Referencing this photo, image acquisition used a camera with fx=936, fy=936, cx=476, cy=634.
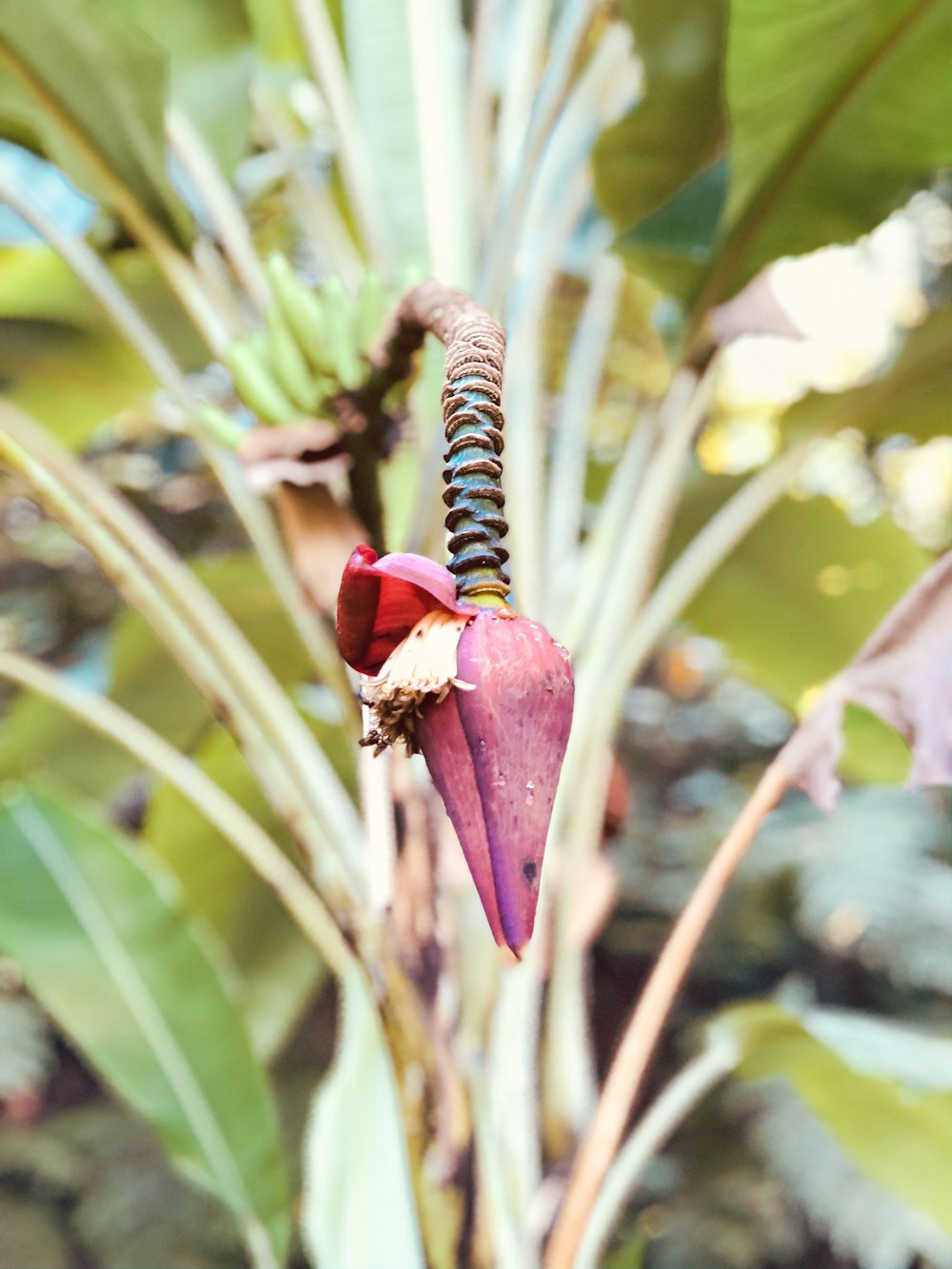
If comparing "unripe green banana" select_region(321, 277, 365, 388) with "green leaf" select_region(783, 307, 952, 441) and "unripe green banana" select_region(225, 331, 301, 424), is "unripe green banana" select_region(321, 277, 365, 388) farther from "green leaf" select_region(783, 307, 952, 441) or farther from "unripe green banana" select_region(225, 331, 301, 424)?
"green leaf" select_region(783, 307, 952, 441)

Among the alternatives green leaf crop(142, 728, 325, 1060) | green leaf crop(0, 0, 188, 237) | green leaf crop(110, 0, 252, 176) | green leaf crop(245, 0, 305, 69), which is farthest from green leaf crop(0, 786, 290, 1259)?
green leaf crop(245, 0, 305, 69)

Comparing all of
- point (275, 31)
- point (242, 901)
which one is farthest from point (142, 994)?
point (275, 31)

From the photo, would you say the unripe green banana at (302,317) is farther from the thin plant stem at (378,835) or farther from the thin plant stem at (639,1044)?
the thin plant stem at (639,1044)

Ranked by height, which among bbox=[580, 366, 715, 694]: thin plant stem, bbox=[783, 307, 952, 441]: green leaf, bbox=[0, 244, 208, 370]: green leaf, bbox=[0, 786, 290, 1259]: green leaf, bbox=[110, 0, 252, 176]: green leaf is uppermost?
bbox=[110, 0, 252, 176]: green leaf

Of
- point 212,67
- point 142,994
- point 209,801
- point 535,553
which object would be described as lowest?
point 142,994

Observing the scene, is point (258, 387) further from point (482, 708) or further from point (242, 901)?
point (242, 901)
